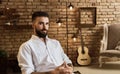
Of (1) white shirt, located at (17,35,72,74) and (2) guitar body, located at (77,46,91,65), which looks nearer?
(1) white shirt, located at (17,35,72,74)

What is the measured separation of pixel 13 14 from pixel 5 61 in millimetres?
1246

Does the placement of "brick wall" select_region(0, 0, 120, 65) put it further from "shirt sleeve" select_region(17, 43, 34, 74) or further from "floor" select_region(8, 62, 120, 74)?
"shirt sleeve" select_region(17, 43, 34, 74)

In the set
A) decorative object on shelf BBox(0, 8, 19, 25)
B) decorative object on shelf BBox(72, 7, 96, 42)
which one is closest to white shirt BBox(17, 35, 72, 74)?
decorative object on shelf BBox(0, 8, 19, 25)

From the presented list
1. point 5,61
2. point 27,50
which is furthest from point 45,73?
point 5,61

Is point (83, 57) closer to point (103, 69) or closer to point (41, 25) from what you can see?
point (103, 69)

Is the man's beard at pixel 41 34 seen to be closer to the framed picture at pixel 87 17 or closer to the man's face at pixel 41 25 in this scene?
the man's face at pixel 41 25

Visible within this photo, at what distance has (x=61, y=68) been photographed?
6.63ft

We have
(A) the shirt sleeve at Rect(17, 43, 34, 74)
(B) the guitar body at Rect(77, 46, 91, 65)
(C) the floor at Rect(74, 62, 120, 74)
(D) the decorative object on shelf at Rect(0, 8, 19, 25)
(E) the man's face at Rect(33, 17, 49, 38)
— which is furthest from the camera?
(B) the guitar body at Rect(77, 46, 91, 65)

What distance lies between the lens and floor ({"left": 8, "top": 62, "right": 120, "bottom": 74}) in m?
5.37

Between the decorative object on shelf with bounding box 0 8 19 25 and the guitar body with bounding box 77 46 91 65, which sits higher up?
the decorative object on shelf with bounding box 0 8 19 25

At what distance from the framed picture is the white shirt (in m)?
3.68

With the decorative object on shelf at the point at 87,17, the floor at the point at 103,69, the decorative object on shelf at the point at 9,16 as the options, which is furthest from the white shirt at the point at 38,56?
the decorative object on shelf at the point at 87,17

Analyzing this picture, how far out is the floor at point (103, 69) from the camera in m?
5.37

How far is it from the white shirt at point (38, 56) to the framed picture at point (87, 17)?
12.1 ft
